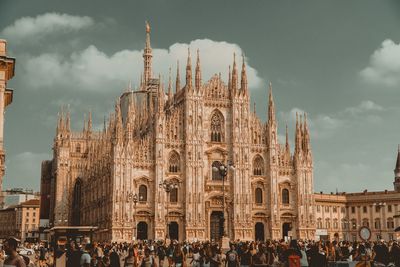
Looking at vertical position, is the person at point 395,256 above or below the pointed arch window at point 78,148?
below

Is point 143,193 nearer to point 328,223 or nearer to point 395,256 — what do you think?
point 328,223

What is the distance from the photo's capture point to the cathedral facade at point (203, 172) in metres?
63.9

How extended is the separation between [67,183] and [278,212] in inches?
1535

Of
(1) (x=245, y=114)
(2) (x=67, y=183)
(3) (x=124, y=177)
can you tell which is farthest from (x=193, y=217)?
(2) (x=67, y=183)

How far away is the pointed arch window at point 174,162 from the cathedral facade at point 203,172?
114mm

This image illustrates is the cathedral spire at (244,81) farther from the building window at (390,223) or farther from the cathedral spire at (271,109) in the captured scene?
the building window at (390,223)

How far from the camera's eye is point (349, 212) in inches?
3610

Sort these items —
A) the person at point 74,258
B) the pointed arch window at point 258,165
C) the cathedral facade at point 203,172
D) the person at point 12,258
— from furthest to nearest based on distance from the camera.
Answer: the pointed arch window at point 258,165, the cathedral facade at point 203,172, the person at point 74,258, the person at point 12,258

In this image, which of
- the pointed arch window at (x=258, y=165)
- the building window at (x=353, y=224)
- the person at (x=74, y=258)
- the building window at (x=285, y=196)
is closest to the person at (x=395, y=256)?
the person at (x=74, y=258)

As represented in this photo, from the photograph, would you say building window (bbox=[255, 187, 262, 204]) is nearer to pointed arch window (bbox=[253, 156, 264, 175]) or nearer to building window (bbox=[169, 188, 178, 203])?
pointed arch window (bbox=[253, 156, 264, 175])

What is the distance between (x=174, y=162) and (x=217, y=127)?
6985mm

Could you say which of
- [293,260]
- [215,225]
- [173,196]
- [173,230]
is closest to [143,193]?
[173,196]

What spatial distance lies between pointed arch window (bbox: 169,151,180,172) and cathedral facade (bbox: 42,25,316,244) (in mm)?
114

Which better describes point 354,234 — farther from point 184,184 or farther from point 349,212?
point 184,184
